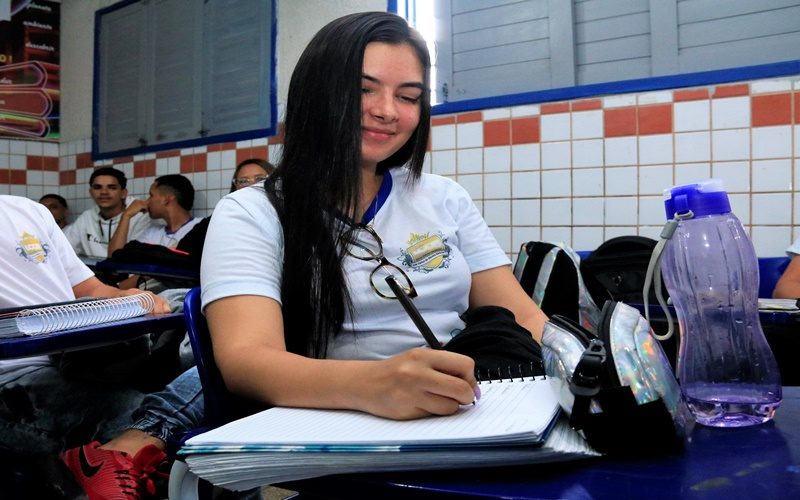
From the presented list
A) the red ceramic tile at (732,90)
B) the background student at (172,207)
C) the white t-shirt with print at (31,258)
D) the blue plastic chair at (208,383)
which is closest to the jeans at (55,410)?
the white t-shirt with print at (31,258)

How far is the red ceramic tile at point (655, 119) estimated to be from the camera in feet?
8.80

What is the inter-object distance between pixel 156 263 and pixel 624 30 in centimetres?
257

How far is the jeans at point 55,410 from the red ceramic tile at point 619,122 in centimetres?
214

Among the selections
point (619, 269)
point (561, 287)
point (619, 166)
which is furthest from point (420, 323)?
point (619, 166)

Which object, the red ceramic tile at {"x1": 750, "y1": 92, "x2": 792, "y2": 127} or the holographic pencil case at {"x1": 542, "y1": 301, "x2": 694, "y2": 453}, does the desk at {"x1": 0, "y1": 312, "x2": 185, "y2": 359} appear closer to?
the holographic pencil case at {"x1": 542, "y1": 301, "x2": 694, "y2": 453}

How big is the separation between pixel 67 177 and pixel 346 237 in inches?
196

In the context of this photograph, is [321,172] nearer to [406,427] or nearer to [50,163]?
[406,427]

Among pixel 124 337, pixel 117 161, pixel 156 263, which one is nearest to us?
pixel 124 337

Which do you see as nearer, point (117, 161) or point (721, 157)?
point (721, 157)

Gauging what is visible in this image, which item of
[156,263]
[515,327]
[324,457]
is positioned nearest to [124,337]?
[515,327]

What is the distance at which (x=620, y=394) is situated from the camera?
0.50 meters

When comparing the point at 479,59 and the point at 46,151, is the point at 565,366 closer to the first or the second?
the point at 479,59

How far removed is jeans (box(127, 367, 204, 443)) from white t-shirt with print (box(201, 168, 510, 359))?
551 millimetres

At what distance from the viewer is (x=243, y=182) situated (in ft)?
11.9
